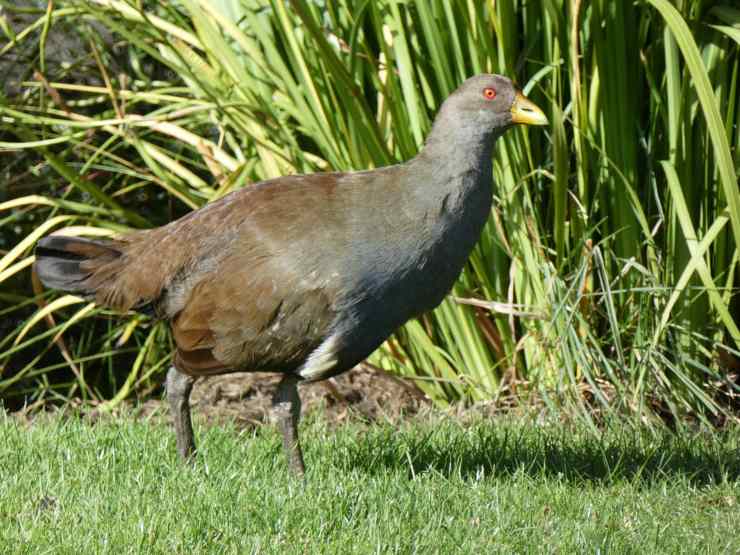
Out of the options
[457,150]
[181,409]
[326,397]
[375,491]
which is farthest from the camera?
[326,397]

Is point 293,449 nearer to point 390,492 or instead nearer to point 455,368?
point 390,492

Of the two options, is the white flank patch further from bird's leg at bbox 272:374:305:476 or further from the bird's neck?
the bird's neck

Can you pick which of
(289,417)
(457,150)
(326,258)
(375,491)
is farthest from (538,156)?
(375,491)

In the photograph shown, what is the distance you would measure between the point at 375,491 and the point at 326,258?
2.70ft

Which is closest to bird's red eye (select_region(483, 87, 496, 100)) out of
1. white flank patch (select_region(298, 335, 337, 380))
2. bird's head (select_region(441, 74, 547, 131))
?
bird's head (select_region(441, 74, 547, 131))

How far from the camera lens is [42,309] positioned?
6.41 m

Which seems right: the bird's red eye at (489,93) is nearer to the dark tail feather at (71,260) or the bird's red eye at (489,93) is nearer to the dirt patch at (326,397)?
the dark tail feather at (71,260)

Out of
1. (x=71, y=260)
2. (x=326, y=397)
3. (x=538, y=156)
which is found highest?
(x=71, y=260)

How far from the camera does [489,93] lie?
14.5 ft

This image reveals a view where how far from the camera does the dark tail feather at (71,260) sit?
4844mm

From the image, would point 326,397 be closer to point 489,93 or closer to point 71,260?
point 71,260

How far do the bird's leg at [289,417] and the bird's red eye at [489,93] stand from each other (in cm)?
125

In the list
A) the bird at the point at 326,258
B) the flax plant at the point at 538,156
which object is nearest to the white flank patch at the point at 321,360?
the bird at the point at 326,258

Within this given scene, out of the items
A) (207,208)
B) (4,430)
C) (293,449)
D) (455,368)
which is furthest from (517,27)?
(4,430)
